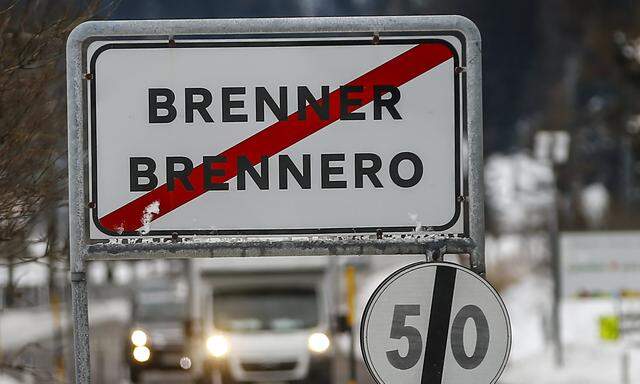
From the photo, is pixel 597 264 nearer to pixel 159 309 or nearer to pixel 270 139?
pixel 159 309

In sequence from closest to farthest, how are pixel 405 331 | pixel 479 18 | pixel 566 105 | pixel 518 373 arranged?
pixel 405 331 < pixel 518 373 < pixel 566 105 < pixel 479 18

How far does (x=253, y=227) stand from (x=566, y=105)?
64.4 metres

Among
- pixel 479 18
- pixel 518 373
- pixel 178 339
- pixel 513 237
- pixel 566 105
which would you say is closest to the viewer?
pixel 518 373

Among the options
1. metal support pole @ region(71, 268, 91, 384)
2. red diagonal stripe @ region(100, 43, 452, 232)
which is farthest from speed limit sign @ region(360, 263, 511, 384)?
metal support pole @ region(71, 268, 91, 384)

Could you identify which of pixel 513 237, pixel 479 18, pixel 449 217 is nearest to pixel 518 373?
pixel 449 217

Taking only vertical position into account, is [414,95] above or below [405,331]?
above

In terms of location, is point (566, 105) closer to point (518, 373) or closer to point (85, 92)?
point (518, 373)

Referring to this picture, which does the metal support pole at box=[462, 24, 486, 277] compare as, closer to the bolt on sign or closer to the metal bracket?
the bolt on sign

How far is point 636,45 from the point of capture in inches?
1556

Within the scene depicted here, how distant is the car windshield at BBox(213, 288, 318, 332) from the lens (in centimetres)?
2028

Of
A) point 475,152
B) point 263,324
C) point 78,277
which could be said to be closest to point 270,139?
point 475,152

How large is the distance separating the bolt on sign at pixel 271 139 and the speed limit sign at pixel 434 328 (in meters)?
0.22

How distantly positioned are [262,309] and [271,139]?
1606cm

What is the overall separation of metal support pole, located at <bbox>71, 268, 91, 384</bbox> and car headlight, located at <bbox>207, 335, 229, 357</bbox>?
15876 millimetres
